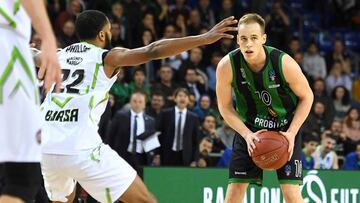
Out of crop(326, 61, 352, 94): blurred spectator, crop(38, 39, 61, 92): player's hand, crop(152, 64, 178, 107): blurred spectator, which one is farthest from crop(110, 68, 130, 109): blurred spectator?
crop(38, 39, 61, 92): player's hand

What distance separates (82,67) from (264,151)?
5.61ft

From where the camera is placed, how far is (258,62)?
7.62 m

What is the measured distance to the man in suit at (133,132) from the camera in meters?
11.6

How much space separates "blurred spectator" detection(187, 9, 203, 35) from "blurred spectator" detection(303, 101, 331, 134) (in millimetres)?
2760

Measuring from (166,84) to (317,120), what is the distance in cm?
247

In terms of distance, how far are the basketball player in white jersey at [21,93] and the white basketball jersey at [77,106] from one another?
1.80 meters

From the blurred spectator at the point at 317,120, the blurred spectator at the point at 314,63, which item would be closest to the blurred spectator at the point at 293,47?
the blurred spectator at the point at 314,63

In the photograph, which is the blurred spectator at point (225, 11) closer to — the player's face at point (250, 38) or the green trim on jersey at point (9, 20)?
the player's face at point (250, 38)

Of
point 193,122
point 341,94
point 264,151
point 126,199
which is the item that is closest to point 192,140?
point 193,122

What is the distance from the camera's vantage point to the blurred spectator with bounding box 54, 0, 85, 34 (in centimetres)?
1446

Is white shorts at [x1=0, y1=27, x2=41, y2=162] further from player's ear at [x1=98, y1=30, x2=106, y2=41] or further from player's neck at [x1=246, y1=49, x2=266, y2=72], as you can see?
player's neck at [x1=246, y1=49, x2=266, y2=72]

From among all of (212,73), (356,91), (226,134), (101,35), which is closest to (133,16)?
(212,73)

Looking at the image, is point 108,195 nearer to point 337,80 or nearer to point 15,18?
point 15,18

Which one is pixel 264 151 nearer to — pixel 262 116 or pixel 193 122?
pixel 262 116
